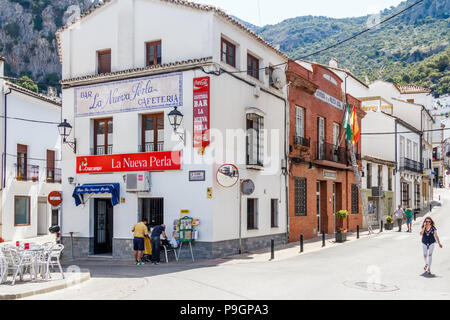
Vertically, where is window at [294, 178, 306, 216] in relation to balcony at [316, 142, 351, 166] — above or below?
below

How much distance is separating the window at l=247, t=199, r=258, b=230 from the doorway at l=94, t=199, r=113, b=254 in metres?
5.37

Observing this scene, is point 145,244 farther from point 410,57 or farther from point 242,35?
point 410,57

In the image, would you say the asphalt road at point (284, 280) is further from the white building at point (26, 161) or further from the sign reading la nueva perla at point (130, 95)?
the white building at point (26, 161)

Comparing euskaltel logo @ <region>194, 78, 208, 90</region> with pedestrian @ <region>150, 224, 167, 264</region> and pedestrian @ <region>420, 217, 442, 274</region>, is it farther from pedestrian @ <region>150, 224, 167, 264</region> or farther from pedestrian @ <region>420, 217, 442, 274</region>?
pedestrian @ <region>420, 217, 442, 274</region>

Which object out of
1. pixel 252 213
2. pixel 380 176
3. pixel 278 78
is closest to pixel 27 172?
pixel 252 213

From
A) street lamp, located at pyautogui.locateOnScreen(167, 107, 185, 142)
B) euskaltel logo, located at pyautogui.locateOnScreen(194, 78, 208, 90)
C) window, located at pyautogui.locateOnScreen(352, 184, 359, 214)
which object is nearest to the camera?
street lamp, located at pyautogui.locateOnScreen(167, 107, 185, 142)

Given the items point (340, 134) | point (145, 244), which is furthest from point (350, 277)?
point (340, 134)

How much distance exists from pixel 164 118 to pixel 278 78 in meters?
6.22

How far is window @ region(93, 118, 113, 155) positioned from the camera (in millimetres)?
18000

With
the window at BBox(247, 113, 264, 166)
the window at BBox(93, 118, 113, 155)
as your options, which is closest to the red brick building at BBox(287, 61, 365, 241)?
the window at BBox(247, 113, 264, 166)

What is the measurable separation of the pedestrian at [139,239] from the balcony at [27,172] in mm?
15803

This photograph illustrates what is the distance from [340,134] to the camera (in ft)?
91.4

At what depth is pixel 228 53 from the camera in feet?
57.6
